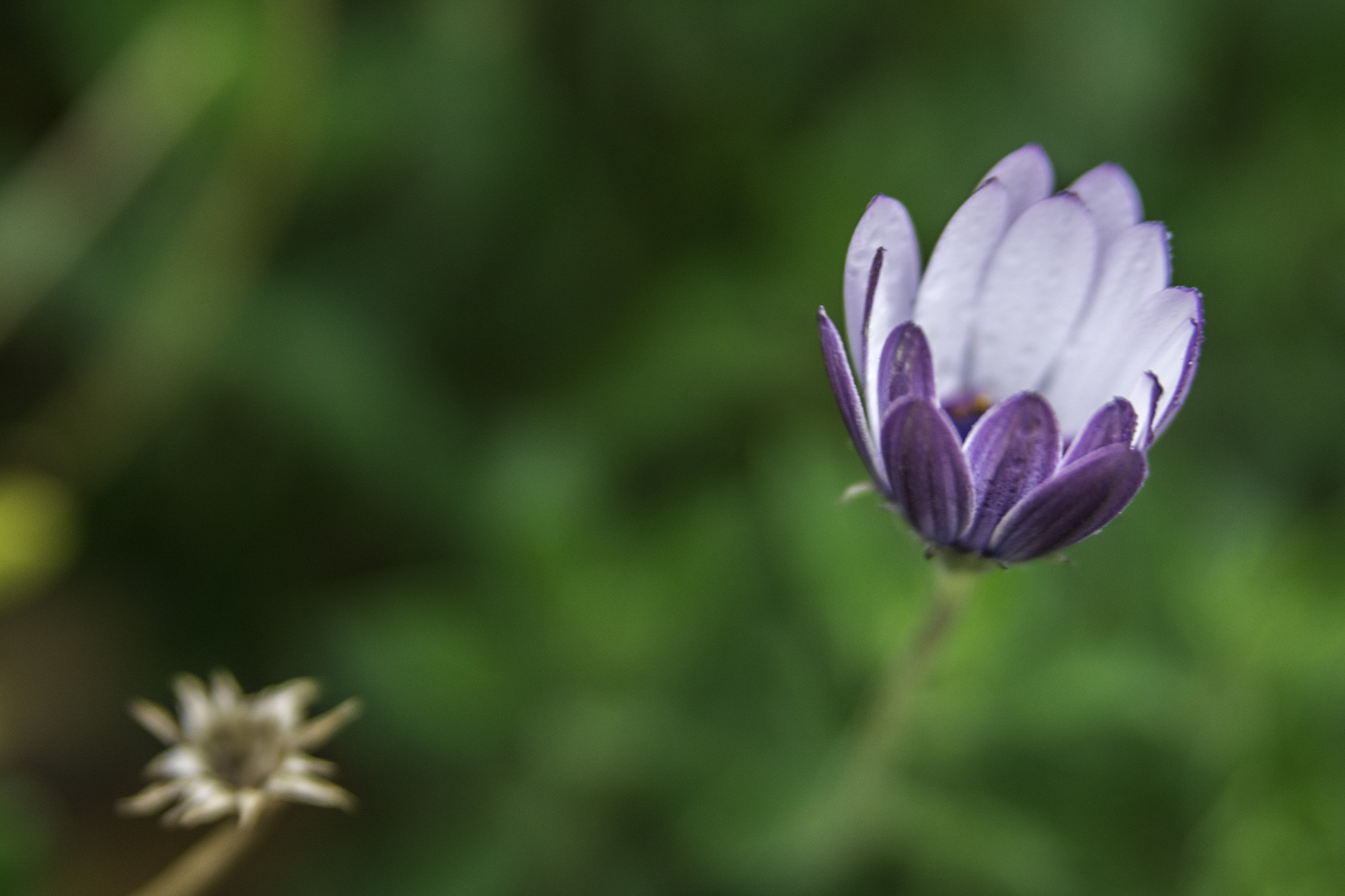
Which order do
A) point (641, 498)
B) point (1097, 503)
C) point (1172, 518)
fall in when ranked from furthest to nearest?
point (641, 498)
point (1172, 518)
point (1097, 503)

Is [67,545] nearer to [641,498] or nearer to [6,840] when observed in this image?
[6,840]

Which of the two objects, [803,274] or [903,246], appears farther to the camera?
[803,274]

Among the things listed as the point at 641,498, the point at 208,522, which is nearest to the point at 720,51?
the point at 641,498

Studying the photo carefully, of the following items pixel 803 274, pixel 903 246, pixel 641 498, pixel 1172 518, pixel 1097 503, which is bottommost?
pixel 1097 503

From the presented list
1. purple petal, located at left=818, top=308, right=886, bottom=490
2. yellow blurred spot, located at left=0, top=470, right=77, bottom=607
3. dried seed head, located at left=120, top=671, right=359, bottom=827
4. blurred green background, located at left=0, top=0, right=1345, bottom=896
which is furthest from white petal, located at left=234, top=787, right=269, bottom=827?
yellow blurred spot, located at left=0, top=470, right=77, bottom=607

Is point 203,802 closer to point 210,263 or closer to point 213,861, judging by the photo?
point 213,861

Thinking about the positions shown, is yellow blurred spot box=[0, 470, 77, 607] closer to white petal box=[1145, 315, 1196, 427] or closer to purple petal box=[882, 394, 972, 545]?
purple petal box=[882, 394, 972, 545]

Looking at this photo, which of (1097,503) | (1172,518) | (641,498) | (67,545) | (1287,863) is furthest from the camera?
(641,498)
